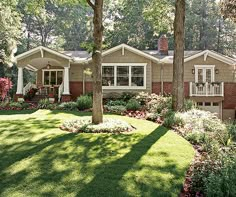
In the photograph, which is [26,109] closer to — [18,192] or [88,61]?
[88,61]

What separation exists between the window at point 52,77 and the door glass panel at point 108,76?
3752 millimetres

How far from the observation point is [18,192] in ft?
18.6

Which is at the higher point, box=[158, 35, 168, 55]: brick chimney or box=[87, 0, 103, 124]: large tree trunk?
box=[158, 35, 168, 55]: brick chimney

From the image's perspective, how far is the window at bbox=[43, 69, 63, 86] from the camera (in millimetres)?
23734

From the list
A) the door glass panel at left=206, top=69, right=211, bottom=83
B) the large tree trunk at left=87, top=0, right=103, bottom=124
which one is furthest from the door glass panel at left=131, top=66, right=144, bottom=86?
the large tree trunk at left=87, top=0, right=103, bottom=124

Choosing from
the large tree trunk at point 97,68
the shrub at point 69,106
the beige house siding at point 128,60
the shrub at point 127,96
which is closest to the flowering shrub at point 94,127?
the large tree trunk at point 97,68

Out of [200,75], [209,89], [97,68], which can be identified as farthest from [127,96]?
[97,68]

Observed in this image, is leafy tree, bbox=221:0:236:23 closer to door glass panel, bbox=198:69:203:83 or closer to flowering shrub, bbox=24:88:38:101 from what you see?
door glass panel, bbox=198:69:203:83

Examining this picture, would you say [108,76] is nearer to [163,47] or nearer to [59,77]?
[59,77]

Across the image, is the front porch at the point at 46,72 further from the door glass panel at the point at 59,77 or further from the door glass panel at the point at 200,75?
the door glass panel at the point at 200,75

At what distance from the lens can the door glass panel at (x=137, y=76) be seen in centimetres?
2192

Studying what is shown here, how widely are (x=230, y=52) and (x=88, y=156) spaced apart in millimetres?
39731

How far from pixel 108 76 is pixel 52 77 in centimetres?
480

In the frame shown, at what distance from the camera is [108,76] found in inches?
870
